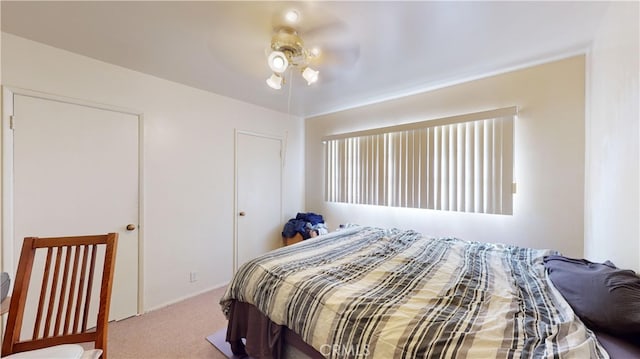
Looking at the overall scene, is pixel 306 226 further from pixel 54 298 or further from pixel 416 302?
pixel 54 298

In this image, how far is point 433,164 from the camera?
9.34 ft

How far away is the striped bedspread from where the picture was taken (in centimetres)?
101

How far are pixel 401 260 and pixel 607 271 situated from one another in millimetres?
1053

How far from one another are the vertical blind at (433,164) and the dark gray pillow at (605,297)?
3.89 feet

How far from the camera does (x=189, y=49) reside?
6.70ft

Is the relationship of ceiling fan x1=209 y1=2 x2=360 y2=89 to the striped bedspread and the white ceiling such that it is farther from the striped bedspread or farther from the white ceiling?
the striped bedspread

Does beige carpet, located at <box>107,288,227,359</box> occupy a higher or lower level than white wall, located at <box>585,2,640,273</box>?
lower

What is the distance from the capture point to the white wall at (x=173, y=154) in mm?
2074

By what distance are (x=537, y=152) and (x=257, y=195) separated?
322cm

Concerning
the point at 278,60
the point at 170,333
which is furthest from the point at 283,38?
the point at 170,333

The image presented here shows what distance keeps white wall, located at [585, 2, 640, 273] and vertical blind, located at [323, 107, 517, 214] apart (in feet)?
1.76

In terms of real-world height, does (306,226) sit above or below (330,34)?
below

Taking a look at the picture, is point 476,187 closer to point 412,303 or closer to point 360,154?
point 360,154


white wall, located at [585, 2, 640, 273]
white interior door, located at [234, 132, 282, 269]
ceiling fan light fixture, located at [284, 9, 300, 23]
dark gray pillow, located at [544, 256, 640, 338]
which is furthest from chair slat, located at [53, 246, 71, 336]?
white wall, located at [585, 2, 640, 273]
